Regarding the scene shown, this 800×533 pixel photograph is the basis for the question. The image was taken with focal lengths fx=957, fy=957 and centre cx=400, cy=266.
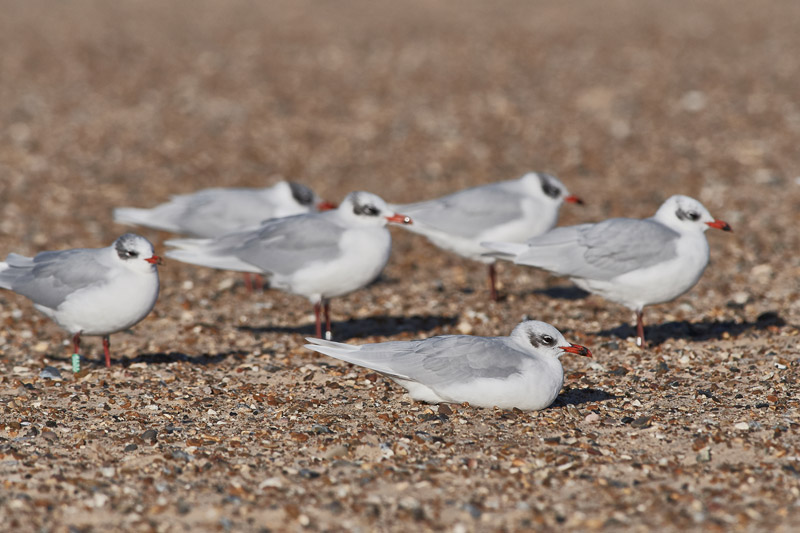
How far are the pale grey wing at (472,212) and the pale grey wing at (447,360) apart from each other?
295 cm

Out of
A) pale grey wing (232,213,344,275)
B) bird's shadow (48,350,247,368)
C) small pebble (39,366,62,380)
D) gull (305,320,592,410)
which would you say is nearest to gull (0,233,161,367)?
small pebble (39,366,62,380)

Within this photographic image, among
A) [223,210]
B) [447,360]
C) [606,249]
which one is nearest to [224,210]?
[223,210]

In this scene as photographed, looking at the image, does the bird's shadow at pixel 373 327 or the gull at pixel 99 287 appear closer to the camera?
the gull at pixel 99 287

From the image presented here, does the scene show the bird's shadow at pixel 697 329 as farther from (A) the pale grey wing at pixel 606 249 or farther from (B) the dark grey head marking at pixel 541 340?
(B) the dark grey head marking at pixel 541 340

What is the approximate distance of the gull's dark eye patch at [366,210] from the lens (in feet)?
26.4

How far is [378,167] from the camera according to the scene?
570 inches

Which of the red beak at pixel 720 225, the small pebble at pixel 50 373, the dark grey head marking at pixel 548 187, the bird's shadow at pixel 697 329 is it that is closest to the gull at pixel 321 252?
the small pebble at pixel 50 373

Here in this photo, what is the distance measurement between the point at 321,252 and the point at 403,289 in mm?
2315

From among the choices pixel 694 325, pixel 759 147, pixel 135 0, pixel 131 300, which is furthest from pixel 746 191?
pixel 135 0

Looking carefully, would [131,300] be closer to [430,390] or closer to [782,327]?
[430,390]

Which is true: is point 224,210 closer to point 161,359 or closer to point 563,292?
point 161,359

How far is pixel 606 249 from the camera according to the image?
24.7 feet

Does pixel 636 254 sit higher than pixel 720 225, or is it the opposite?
pixel 720 225

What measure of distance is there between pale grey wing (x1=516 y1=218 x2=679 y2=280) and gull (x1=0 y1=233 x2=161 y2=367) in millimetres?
3016
